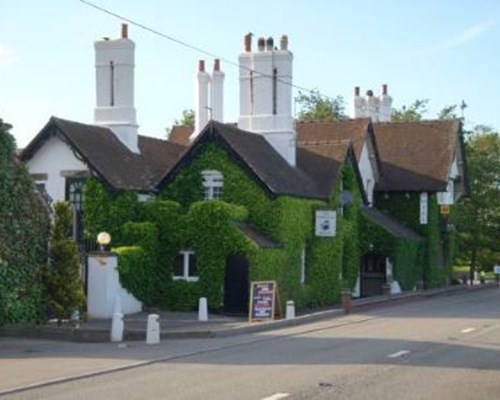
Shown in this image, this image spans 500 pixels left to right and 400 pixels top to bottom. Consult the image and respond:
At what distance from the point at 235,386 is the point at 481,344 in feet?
28.9

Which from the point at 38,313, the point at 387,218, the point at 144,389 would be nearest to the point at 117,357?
the point at 144,389

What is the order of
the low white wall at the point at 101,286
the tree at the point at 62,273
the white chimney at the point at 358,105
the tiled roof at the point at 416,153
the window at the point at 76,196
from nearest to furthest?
1. the tree at the point at 62,273
2. the low white wall at the point at 101,286
3. the window at the point at 76,196
4. the tiled roof at the point at 416,153
5. the white chimney at the point at 358,105

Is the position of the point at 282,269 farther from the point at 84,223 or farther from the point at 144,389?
the point at 144,389

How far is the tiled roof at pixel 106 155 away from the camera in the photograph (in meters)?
34.0

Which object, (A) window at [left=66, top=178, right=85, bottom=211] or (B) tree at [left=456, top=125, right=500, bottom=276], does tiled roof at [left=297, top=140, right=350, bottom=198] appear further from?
(B) tree at [left=456, top=125, right=500, bottom=276]

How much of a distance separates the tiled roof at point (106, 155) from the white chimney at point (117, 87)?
48 cm

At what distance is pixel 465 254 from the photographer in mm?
67625

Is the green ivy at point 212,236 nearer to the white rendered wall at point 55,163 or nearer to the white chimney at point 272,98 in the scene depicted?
the white rendered wall at point 55,163


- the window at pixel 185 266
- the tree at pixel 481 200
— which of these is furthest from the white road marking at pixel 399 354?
the tree at pixel 481 200

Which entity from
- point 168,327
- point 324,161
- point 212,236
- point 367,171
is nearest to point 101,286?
point 168,327

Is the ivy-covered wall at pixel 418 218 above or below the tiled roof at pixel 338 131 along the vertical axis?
below

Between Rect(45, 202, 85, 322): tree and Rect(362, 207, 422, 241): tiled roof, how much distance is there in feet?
69.9

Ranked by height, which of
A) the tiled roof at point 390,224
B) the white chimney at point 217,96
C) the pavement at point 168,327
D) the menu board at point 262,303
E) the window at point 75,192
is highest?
the white chimney at point 217,96

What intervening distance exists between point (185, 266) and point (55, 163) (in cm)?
584
